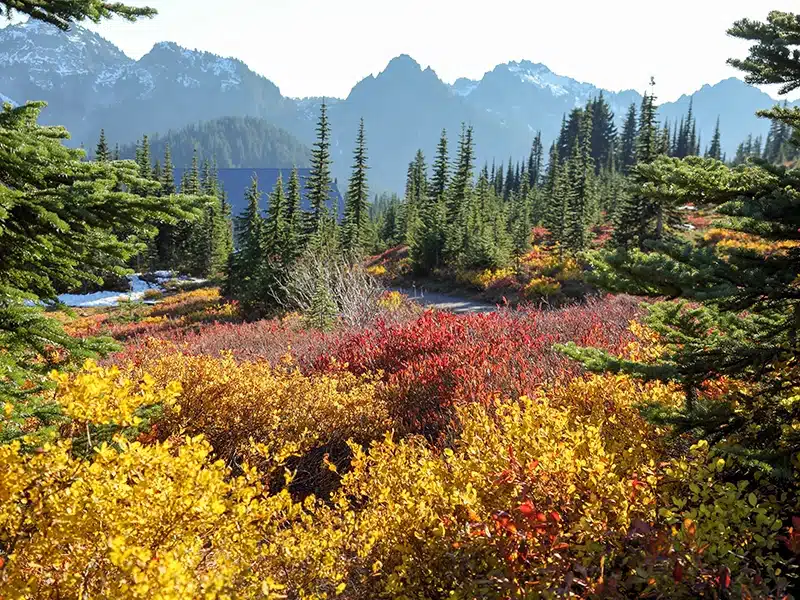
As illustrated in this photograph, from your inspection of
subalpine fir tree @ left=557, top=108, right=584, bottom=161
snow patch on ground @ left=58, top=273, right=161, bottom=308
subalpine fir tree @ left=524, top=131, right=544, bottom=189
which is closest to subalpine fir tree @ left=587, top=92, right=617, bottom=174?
subalpine fir tree @ left=557, top=108, right=584, bottom=161

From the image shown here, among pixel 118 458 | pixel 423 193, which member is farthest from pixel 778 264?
pixel 423 193

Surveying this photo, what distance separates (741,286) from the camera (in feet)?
8.11

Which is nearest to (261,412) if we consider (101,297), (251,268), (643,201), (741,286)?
(741,286)

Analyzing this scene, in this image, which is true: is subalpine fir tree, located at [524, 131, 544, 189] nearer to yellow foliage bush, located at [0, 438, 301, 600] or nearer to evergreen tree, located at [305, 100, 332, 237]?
evergreen tree, located at [305, 100, 332, 237]

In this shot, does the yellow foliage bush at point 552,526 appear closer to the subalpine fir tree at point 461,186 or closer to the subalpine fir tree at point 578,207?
the subalpine fir tree at point 578,207

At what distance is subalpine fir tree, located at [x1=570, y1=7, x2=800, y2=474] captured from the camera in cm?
249

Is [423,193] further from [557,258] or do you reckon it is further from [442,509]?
[442,509]

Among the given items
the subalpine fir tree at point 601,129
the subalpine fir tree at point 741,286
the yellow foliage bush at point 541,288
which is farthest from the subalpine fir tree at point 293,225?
the subalpine fir tree at point 601,129

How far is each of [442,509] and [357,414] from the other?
2909mm

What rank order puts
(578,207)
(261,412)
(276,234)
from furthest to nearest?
(578,207)
(276,234)
(261,412)

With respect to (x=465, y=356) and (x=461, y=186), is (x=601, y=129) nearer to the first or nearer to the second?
(x=461, y=186)

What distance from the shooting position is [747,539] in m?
2.35

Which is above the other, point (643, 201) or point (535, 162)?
point (535, 162)

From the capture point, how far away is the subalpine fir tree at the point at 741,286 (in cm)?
249
